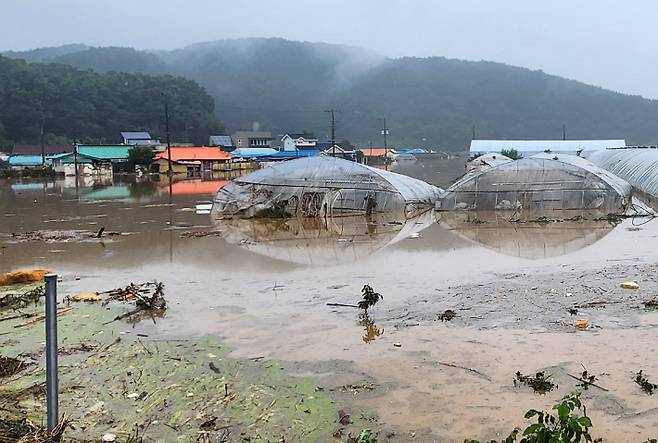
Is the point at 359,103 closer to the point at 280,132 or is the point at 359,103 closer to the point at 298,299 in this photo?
the point at 280,132

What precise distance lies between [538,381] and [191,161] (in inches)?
2049

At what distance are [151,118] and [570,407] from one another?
91.4m

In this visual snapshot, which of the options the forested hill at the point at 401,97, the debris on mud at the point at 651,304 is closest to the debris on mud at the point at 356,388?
the debris on mud at the point at 651,304

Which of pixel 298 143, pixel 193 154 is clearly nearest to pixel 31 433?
pixel 193 154

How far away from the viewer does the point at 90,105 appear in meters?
82.2

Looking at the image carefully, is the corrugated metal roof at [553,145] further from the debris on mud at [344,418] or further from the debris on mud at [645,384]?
the debris on mud at [344,418]

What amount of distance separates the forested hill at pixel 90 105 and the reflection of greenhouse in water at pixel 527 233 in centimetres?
6899

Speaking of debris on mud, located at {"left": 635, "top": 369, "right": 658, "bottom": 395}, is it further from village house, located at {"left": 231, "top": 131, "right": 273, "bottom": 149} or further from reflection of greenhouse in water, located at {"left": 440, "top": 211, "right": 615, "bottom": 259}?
village house, located at {"left": 231, "top": 131, "right": 273, "bottom": 149}

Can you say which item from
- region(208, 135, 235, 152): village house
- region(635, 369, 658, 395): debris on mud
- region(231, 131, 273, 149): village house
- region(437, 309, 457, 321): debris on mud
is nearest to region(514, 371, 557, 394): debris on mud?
region(635, 369, 658, 395): debris on mud

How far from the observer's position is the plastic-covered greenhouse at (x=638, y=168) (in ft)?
83.0

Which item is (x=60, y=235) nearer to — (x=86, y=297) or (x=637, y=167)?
(x=86, y=297)

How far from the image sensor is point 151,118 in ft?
292

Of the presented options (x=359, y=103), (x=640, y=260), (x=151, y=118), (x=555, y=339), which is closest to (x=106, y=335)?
(x=555, y=339)

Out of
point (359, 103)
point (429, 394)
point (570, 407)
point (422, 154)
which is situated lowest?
point (429, 394)
